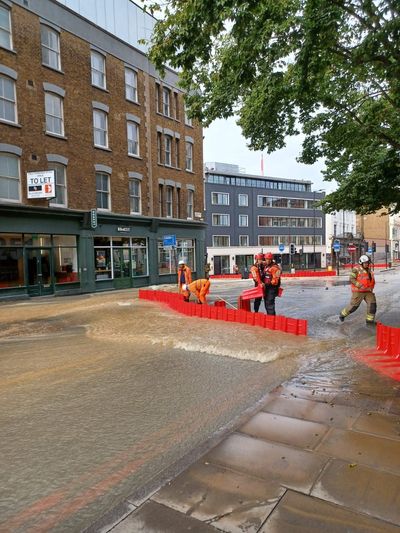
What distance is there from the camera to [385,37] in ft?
18.6

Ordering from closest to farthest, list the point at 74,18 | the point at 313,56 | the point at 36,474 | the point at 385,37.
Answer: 1. the point at 36,474
2. the point at 385,37
3. the point at 313,56
4. the point at 74,18

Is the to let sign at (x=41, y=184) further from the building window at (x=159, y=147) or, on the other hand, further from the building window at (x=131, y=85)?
the building window at (x=159, y=147)

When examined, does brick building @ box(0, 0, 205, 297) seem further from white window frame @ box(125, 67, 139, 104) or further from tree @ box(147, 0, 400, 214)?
tree @ box(147, 0, 400, 214)

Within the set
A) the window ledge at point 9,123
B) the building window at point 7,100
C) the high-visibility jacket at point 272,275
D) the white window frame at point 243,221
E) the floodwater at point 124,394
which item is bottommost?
the floodwater at point 124,394

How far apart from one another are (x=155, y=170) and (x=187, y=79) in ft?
57.0

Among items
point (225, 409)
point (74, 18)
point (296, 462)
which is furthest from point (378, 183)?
point (74, 18)

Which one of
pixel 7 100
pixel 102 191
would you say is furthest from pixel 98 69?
pixel 102 191

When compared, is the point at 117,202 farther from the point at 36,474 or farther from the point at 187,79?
the point at 36,474

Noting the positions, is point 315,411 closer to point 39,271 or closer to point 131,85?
point 39,271

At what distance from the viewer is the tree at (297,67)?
5.74 metres

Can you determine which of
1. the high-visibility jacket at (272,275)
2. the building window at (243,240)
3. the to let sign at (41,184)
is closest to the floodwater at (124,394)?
the high-visibility jacket at (272,275)

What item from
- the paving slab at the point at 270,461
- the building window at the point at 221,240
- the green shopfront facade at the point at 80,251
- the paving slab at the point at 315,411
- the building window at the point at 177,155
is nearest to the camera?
the paving slab at the point at 270,461

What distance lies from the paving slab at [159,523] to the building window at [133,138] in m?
22.8

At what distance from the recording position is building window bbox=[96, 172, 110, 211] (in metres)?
21.9
